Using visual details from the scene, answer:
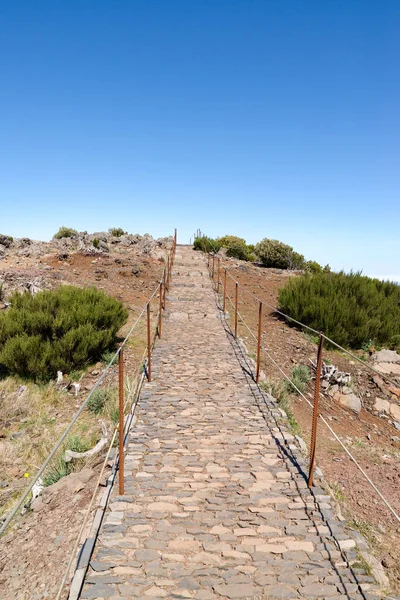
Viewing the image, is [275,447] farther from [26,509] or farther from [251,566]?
[26,509]

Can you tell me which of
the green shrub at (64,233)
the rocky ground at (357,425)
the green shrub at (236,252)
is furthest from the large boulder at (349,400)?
the green shrub at (64,233)

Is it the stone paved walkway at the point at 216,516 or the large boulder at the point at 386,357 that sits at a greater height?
the large boulder at the point at 386,357

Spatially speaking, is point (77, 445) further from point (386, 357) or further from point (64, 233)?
point (64, 233)

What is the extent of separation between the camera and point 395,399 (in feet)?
29.4

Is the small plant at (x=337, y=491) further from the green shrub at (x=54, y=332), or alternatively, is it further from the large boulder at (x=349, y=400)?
the green shrub at (x=54, y=332)

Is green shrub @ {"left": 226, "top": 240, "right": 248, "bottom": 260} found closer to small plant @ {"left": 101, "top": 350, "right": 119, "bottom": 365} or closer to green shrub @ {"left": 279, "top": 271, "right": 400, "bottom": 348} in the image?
green shrub @ {"left": 279, "top": 271, "right": 400, "bottom": 348}

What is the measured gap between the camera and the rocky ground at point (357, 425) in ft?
14.4

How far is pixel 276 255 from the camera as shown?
2669 cm

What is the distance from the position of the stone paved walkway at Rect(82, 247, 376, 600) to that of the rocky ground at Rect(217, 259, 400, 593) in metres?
0.55

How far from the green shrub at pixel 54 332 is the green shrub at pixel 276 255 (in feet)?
59.8

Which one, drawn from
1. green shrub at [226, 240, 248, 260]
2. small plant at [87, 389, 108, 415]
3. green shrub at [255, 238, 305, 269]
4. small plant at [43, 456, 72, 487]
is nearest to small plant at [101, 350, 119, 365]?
small plant at [87, 389, 108, 415]

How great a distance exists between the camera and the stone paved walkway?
317 cm

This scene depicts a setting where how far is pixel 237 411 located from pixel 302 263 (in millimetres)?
23576

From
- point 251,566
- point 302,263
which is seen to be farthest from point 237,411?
point 302,263
